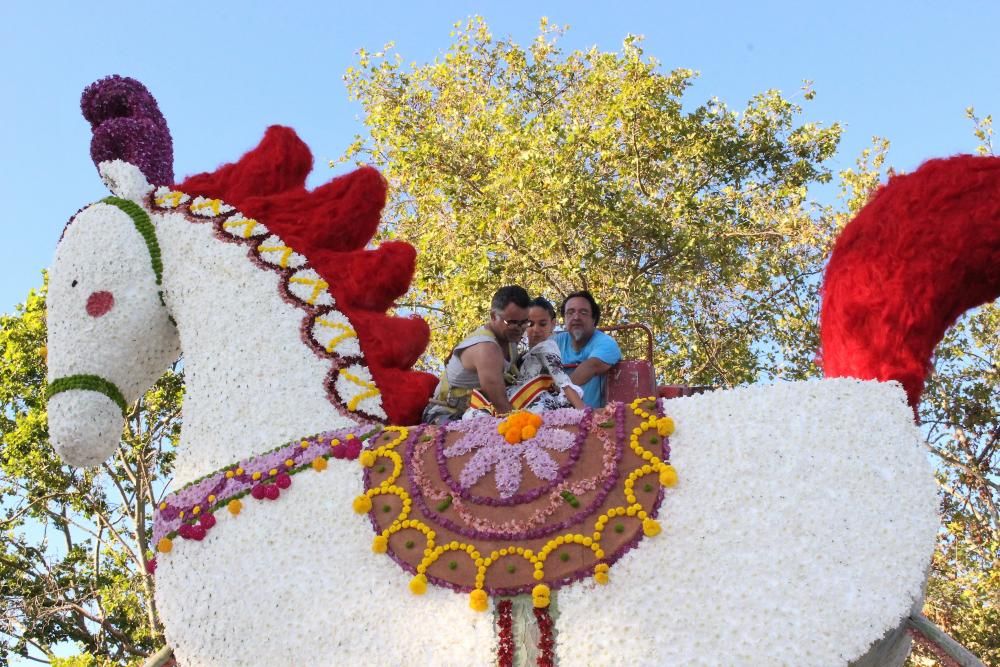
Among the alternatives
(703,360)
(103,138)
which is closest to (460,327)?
(703,360)

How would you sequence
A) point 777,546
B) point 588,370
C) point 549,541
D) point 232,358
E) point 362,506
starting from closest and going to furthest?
1. point 777,546
2. point 549,541
3. point 362,506
4. point 232,358
5. point 588,370

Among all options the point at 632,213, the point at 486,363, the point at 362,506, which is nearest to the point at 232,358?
the point at 362,506

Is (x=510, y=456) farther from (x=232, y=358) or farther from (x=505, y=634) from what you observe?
(x=232, y=358)

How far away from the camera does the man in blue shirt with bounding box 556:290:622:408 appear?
3.22 m

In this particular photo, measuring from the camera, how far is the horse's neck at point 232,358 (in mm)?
2418

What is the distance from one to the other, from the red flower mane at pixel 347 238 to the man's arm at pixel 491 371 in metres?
0.15

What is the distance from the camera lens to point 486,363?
8.75ft

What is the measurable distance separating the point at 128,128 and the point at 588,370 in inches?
69.4

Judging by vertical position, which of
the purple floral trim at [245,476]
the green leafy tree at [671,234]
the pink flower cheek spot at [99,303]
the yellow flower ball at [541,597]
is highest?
the green leafy tree at [671,234]

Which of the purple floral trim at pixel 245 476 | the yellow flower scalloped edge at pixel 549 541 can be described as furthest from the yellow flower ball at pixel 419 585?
the purple floral trim at pixel 245 476

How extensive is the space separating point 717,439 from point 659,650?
Answer: 524mm

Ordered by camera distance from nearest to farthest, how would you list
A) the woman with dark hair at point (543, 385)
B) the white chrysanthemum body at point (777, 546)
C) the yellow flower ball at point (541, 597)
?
the white chrysanthemum body at point (777, 546) → the yellow flower ball at point (541, 597) → the woman with dark hair at point (543, 385)

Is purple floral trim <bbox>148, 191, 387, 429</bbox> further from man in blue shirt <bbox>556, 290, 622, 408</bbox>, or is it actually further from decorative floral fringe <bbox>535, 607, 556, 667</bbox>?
man in blue shirt <bbox>556, 290, 622, 408</bbox>

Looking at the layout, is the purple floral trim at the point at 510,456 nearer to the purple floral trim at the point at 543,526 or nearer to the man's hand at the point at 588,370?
the purple floral trim at the point at 543,526
